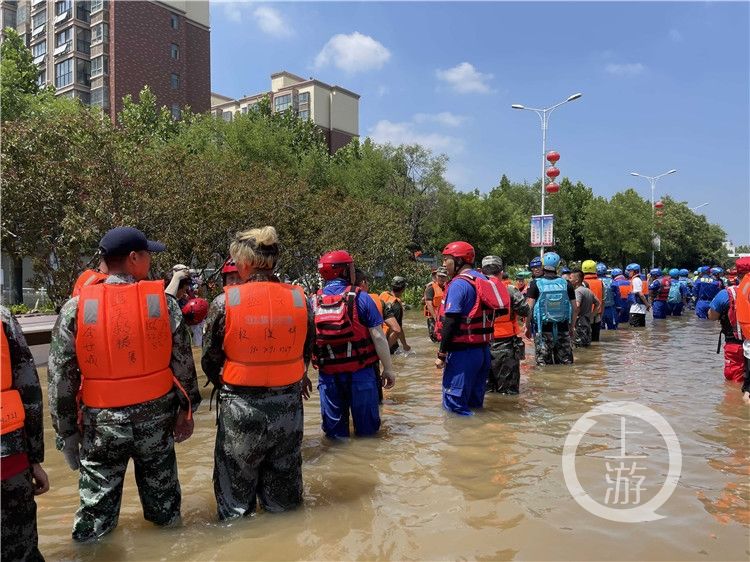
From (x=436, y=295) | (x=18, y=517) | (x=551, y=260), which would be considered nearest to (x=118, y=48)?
(x=436, y=295)

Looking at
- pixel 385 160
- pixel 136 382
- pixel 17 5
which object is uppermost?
pixel 17 5

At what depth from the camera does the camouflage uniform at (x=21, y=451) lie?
2672 mm

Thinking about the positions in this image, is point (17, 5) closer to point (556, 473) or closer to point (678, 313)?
point (678, 313)

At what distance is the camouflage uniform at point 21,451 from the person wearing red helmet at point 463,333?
3992 millimetres

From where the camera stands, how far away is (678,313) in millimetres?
22594

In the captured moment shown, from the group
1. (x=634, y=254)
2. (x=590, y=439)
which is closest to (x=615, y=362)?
(x=590, y=439)

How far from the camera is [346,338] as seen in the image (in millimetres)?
5309

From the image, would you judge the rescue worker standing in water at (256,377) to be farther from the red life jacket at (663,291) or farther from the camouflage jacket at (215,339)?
the red life jacket at (663,291)

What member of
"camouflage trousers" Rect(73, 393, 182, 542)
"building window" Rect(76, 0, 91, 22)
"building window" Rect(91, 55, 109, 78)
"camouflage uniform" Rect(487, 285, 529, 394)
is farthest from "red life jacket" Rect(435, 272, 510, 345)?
"building window" Rect(76, 0, 91, 22)

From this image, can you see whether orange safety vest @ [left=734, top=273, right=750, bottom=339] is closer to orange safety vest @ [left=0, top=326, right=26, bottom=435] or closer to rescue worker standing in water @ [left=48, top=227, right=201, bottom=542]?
rescue worker standing in water @ [left=48, top=227, right=201, bottom=542]

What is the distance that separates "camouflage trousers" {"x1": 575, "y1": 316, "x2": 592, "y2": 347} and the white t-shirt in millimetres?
5524

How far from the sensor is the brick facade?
46938mm

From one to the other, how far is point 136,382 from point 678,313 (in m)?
23.5

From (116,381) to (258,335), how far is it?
0.87m
